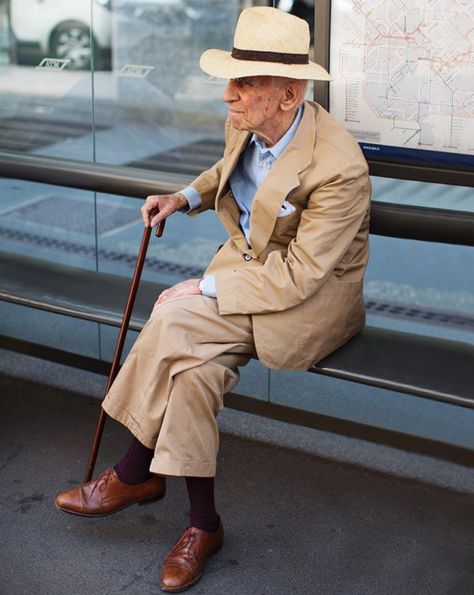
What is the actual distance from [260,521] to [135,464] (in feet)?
1.47

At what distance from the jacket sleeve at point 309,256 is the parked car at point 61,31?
1.57 metres

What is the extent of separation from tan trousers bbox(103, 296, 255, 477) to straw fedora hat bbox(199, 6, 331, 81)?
67 centimetres

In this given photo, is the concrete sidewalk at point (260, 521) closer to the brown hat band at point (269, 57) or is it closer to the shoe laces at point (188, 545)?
the shoe laces at point (188, 545)

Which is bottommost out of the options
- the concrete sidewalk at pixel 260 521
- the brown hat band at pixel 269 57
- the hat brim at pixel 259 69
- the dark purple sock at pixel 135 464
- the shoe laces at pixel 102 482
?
the concrete sidewalk at pixel 260 521

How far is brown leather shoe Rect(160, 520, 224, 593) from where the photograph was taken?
10.7ft

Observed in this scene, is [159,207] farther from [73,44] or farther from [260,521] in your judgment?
[73,44]

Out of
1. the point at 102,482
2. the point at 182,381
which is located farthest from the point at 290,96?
the point at 102,482

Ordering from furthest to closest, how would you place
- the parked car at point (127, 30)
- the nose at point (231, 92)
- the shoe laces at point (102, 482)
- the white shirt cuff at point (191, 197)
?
the parked car at point (127, 30)
the white shirt cuff at point (191, 197)
the shoe laces at point (102, 482)
the nose at point (231, 92)

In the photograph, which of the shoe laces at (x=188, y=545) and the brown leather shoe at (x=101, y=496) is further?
the brown leather shoe at (x=101, y=496)

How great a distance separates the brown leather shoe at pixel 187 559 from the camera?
3.25 metres

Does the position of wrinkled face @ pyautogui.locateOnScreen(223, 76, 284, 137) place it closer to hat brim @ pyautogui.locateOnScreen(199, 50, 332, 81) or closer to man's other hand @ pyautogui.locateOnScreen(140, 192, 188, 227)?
hat brim @ pyautogui.locateOnScreen(199, 50, 332, 81)

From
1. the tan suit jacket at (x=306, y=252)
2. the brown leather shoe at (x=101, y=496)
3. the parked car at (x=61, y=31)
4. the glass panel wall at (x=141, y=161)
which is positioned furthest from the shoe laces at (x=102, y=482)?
the parked car at (x=61, y=31)

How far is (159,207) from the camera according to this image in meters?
3.60

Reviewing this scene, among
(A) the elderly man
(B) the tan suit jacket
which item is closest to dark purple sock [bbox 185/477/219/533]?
Result: (A) the elderly man
